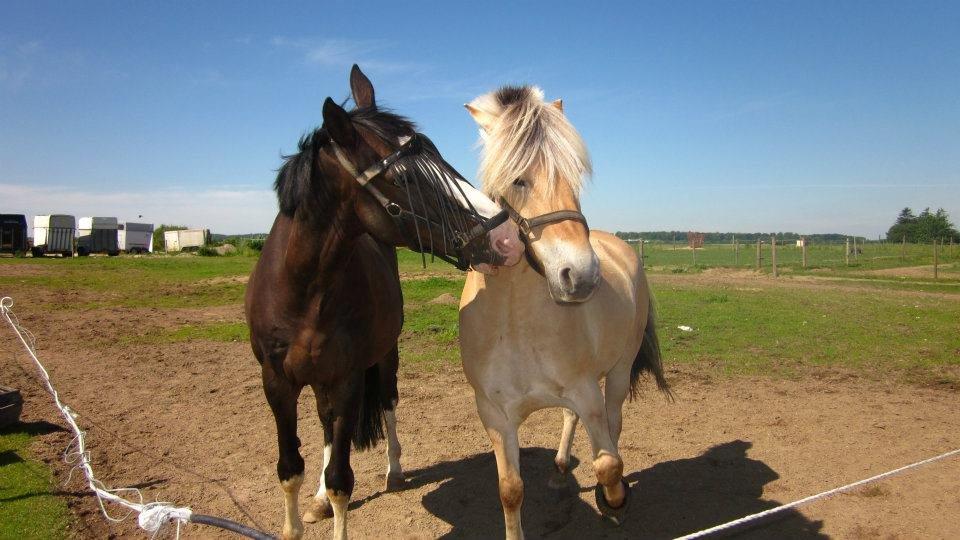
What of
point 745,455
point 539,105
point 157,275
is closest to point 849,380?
point 745,455

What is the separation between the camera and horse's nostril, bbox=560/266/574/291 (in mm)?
2134

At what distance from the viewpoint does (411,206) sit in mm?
2350

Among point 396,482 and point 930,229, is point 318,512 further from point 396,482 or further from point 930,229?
point 930,229

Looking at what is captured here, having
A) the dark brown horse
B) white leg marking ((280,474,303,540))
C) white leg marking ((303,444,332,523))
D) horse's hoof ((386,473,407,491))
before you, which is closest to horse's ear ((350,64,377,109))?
the dark brown horse

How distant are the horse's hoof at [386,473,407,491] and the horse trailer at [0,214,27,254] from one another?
40.8m

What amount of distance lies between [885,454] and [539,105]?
396cm

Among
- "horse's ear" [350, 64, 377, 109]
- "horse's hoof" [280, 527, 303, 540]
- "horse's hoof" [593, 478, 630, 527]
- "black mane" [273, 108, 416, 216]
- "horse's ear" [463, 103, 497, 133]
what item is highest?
"horse's ear" [350, 64, 377, 109]

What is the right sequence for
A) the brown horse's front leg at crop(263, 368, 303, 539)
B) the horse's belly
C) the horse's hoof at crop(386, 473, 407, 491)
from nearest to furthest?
the horse's belly → the brown horse's front leg at crop(263, 368, 303, 539) → the horse's hoof at crop(386, 473, 407, 491)

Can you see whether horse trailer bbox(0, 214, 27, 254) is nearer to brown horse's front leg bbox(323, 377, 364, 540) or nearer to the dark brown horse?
the dark brown horse

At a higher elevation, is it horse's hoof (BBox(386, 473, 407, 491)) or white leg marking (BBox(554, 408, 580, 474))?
white leg marking (BBox(554, 408, 580, 474))

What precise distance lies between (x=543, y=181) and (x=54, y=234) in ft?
143

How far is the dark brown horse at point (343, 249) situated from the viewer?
2.34m

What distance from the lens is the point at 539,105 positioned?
2.60 meters

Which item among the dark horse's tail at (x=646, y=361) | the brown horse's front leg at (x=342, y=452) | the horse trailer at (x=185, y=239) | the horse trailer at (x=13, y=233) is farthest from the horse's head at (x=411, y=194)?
the horse trailer at (x=185, y=239)
